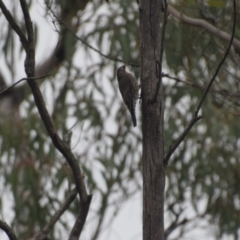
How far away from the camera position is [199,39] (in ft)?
18.9

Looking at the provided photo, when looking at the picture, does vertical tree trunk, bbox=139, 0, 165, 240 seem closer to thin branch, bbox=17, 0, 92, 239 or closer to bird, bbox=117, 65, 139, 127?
thin branch, bbox=17, 0, 92, 239

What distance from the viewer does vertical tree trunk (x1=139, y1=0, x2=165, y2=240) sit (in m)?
3.00

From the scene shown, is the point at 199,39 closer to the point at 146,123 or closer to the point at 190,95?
the point at 190,95

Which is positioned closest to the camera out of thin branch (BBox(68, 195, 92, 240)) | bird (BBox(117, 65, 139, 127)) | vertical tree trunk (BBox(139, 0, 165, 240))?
vertical tree trunk (BBox(139, 0, 165, 240))

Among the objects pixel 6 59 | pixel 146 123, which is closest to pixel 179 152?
pixel 6 59

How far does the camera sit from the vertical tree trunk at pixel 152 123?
9.84 feet

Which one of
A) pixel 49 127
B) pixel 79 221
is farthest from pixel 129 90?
pixel 49 127

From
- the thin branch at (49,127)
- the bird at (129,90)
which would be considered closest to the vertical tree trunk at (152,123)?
the thin branch at (49,127)

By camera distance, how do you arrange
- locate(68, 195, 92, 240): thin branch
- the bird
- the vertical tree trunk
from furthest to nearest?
the bird, locate(68, 195, 92, 240): thin branch, the vertical tree trunk

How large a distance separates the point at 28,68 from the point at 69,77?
4.00 metres

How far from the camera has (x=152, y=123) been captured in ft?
10.1

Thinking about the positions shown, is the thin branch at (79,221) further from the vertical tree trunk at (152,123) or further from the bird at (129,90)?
the bird at (129,90)

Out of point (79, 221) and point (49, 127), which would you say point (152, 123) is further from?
point (79, 221)

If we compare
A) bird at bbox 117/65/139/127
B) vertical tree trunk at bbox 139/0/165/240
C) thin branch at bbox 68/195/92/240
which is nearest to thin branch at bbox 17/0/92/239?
thin branch at bbox 68/195/92/240
